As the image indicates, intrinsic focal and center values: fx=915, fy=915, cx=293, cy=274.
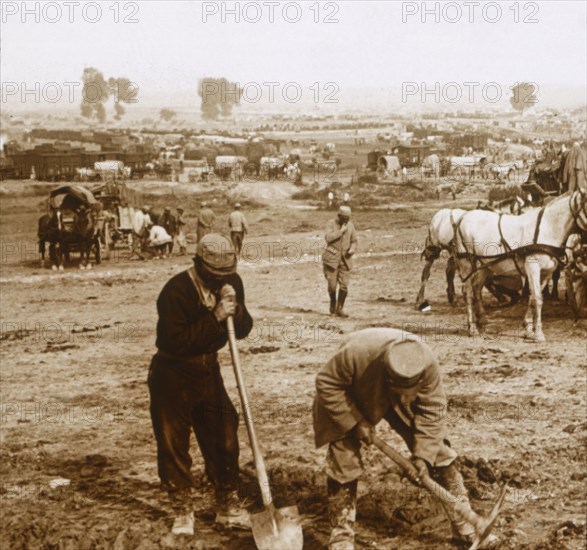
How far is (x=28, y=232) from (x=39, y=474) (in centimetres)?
2539

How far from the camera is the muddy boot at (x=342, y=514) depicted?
5801mm

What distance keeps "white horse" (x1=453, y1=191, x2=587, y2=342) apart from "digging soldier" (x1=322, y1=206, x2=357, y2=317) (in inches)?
62.7

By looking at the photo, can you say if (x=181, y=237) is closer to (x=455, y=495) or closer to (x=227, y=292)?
(x=227, y=292)

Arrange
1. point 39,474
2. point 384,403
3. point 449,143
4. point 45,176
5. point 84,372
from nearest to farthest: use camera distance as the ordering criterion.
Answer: point 384,403 → point 39,474 → point 84,372 → point 45,176 → point 449,143

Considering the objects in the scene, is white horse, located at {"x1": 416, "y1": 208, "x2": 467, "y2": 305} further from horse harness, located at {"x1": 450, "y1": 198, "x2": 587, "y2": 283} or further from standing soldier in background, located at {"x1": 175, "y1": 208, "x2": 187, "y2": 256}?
standing soldier in background, located at {"x1": 175, "y1": 208, "x2": 187, "y2": 256}

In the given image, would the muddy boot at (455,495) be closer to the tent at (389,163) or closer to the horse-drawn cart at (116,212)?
the horse-drawn cart at (116,212)

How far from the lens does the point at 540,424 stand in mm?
8859

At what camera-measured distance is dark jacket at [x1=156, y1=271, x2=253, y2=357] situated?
6145 mm

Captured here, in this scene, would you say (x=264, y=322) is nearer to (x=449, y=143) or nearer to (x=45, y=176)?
(x=45, y=176)

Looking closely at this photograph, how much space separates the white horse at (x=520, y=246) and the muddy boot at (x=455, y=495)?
6.96 metres

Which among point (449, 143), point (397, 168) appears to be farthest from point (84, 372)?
point (449, 143)

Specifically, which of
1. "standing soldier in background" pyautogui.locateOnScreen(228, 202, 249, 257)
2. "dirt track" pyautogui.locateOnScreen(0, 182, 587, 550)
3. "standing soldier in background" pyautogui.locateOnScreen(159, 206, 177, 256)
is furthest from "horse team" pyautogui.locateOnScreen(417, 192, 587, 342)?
"standing soldier in background" pyautogui.locateOnScreen(159, 206, 177, 256)

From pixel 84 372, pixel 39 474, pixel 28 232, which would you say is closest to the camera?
pixel 39 474

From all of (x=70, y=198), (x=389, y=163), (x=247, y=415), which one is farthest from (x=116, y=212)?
(x=389, y=163)
